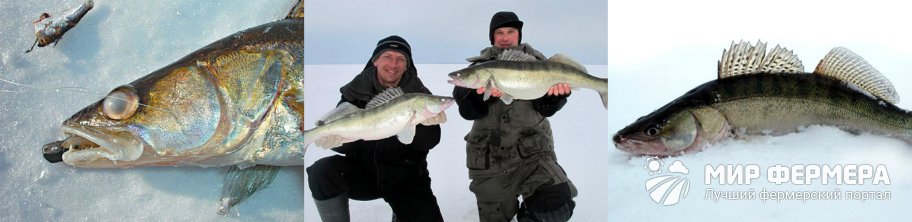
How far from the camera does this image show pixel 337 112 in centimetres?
301

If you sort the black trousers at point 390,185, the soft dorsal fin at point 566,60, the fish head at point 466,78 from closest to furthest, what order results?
the fish head at point 466,78 < the soft dorsal fin at point 566,60 < the black trousers at point 390,185

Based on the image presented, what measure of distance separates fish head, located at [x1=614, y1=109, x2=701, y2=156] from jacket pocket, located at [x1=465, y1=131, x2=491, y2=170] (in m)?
0.58

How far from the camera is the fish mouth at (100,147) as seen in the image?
3074mm

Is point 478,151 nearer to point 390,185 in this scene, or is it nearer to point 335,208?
point 390,185

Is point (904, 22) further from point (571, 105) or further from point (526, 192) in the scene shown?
point (526, 192)

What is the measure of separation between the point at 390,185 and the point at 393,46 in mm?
576

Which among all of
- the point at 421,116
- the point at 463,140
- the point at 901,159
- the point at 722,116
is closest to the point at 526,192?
the point at 463,140

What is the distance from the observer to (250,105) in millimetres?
3100

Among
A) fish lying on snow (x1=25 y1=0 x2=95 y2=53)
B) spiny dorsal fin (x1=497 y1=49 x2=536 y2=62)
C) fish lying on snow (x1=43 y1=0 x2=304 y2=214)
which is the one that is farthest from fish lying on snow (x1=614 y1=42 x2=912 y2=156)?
fish lying on snow (x1=25 y1=0 x2=95 y2=53)

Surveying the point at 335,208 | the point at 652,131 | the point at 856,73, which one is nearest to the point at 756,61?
the point at 856,73

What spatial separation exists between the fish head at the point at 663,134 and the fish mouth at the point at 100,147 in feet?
6.78

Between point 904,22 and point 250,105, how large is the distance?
273 cm

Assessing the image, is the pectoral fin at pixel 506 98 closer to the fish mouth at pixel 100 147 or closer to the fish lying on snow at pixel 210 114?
the fish lying on snow at pixel 210 114

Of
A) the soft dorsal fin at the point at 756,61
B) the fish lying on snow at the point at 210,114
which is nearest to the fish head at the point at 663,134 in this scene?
the soft dorsal fin at the point at 756,61
